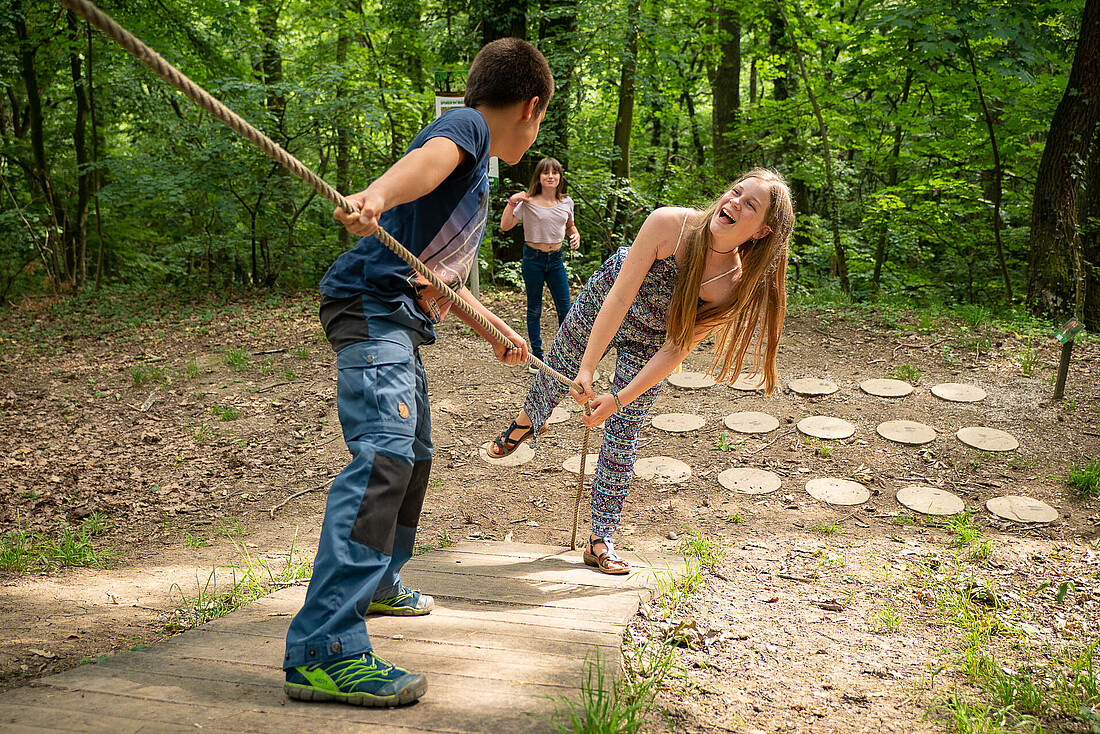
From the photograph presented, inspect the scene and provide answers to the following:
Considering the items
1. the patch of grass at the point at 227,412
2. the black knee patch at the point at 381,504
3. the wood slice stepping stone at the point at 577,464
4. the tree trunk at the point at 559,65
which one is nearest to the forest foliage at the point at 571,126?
the tree trunk at the point at 559,65

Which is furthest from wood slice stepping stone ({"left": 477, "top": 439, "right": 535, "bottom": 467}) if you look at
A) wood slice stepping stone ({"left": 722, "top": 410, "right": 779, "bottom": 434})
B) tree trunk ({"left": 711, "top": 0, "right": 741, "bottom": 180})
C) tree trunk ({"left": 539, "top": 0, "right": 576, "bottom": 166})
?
tree trunk ({"left": 711, "top": 0, "right": 741, "bottom": 180})

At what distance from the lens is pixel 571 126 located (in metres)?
10.2

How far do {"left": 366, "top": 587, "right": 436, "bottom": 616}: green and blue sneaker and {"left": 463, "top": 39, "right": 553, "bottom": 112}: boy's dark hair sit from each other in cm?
171

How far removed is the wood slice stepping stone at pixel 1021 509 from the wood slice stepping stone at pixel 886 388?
4.69 ft

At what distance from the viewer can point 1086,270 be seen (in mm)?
6914

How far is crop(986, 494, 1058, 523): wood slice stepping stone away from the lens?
4.09m

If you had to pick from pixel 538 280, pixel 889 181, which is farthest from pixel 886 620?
pixel 889 181

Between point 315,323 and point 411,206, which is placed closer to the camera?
point 411,206

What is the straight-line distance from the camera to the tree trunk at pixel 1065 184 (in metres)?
6.78

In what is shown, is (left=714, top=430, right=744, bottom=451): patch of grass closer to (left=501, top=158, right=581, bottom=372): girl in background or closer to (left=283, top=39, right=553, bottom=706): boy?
(left=501, top=158, right=581, bottom=372): girl in background

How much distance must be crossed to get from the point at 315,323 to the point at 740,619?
22.2ft

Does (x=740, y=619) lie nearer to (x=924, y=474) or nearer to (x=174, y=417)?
(x=924, y=474)

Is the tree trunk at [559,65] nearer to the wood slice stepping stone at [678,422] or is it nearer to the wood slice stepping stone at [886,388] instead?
the wood slice stepping stone at [678,422]

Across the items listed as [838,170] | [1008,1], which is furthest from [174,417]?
[838,170]
